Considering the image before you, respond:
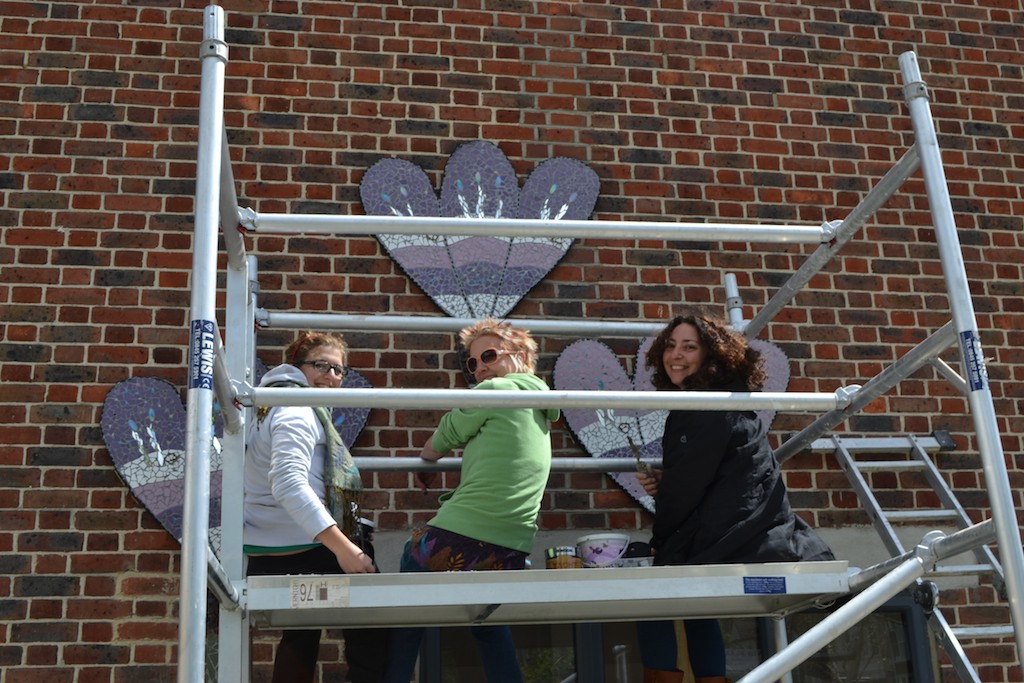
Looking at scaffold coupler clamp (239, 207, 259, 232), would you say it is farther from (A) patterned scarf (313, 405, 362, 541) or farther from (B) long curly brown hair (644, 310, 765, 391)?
(B) long curly brown hair (644, 310, 765, 391)

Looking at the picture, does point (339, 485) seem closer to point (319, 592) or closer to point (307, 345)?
point (307, 345)

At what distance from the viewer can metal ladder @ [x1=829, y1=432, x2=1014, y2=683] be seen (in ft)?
15.2

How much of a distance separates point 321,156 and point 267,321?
1345mm

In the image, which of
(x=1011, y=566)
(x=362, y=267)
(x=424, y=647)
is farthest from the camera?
(x=362, y=267)

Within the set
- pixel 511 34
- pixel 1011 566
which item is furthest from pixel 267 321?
pixel 1011 566

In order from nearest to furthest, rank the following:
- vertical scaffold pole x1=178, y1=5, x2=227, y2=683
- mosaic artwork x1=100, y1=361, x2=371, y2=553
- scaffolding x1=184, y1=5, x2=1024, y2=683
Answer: vertical scaffold pole x1=178, y1=5, x2=227, y2=683 → scaffolding x1=184, y1=5, x2=1024, y2=683 → mosaic artwork x1=100, y1=361, x2=371, y2=553

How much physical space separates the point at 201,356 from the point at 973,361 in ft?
6.64

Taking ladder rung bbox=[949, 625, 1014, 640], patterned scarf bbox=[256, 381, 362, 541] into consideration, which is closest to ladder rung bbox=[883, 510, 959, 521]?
ladder rung bbox=[949, 625, 1014, 640]

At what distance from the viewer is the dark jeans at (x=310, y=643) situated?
13.0 feet

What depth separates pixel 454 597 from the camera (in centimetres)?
330

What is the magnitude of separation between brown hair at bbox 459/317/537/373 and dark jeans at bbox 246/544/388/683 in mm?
808

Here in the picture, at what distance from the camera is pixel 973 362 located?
10.8 feet

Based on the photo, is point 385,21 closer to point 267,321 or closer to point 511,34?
point 511,34

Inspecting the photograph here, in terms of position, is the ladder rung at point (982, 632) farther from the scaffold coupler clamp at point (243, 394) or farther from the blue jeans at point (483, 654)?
the scaffold coupler clamp at point (243, 394)
